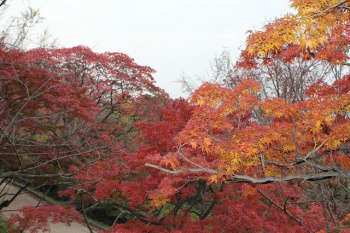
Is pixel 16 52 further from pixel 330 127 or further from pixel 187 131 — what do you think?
pixel 330 127

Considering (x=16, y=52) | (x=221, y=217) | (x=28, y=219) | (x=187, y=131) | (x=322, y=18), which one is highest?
(x=322, y=18)

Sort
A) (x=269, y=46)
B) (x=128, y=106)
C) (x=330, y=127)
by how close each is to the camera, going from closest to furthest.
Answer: (x=269, y=46) → (x=330, y=127) → (x=128, y=106)

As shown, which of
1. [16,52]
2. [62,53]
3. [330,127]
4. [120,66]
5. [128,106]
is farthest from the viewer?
[128,106]

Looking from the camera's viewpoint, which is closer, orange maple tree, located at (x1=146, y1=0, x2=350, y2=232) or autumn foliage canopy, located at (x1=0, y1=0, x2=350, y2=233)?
orange maple tree, located at (x1=146, y1=0, x2=350, y2=232)

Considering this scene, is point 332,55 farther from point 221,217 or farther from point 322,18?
point 221,217

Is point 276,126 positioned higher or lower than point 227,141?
higher

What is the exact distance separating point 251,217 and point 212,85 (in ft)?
9.25

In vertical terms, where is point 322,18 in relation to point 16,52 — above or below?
above

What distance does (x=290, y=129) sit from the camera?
4.75 meters

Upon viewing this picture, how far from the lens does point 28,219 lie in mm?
6164

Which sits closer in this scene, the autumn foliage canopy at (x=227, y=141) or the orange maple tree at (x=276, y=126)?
the orange maple tree at (x=276, y=126)

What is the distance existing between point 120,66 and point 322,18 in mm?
11182

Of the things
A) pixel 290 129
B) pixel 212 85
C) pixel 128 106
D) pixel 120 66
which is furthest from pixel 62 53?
pixel 290 129

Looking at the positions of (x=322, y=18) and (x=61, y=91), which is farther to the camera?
(x=61, y=91)
